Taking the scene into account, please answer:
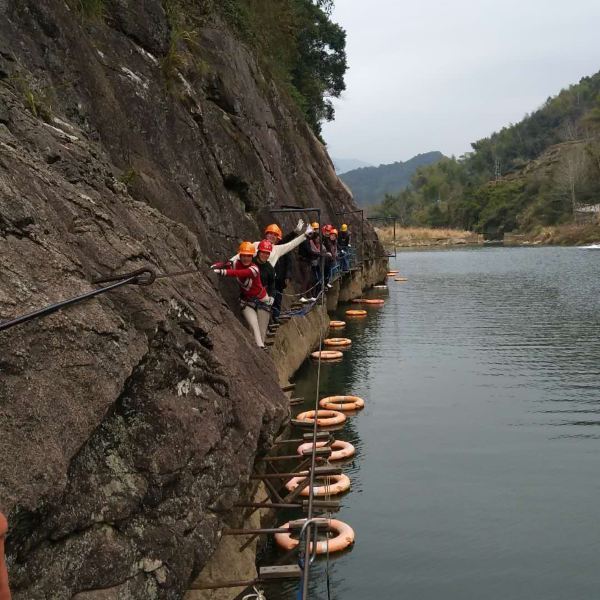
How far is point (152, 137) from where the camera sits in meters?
12.6

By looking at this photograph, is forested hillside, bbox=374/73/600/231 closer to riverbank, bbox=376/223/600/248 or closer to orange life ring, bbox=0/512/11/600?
riverbank, bbox=376/223/600/248

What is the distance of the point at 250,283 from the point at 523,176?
139174mm

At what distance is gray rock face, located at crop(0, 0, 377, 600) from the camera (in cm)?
407

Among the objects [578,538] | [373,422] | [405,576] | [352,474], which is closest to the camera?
[405,576]

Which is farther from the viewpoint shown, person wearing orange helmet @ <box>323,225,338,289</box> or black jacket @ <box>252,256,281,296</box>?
person wearing orange helmet @ <box>323,225,338,289</box>

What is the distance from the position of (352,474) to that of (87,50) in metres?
8.78

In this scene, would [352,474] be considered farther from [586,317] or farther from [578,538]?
[586,317]

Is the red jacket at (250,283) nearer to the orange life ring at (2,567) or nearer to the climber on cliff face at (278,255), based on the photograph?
the climber on cliff face at (278,255)

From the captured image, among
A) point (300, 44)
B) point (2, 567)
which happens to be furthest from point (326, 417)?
point (300, 44)

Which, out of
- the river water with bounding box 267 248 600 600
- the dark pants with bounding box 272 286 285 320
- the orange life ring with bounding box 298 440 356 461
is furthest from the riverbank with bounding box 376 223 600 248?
the orange life ring with bounding box 298 440 356 461

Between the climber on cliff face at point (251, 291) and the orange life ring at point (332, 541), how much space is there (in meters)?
4.01

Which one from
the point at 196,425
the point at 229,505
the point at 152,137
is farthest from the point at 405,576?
the point at 152,137

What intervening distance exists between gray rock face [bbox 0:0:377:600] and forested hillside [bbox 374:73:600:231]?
111 m

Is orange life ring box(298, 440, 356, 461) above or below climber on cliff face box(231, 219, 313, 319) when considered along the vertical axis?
below
